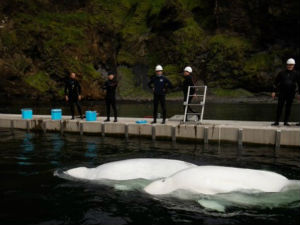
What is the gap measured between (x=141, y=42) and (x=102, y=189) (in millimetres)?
79649

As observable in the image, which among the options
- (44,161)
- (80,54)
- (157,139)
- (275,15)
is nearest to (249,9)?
(275,15)

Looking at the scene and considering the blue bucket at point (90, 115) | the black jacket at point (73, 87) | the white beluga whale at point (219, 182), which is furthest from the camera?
the blue bucket at point (90, 115)

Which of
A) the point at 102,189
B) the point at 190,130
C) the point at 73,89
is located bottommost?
the point at 102,189

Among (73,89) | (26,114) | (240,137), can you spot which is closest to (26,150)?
(73,89)

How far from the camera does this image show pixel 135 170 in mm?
7754

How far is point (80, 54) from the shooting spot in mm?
66000

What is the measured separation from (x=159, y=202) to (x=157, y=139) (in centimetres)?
818

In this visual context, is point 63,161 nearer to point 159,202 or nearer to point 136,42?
point 159,202

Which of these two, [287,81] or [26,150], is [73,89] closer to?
[26,150]

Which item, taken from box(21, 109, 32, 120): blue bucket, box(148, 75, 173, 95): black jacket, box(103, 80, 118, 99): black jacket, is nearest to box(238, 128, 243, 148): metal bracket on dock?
box(148, 75, 173, 95): black jacket

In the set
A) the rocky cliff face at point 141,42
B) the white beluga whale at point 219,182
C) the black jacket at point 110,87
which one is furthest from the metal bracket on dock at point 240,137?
the rocky cliff face at point 141,42

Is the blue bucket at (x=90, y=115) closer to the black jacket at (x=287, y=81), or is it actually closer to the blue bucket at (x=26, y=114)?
the blue bucket at (x=26, y=114)

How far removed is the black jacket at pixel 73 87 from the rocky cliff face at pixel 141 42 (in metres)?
39.9

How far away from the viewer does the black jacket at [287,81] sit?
12.0 metres
